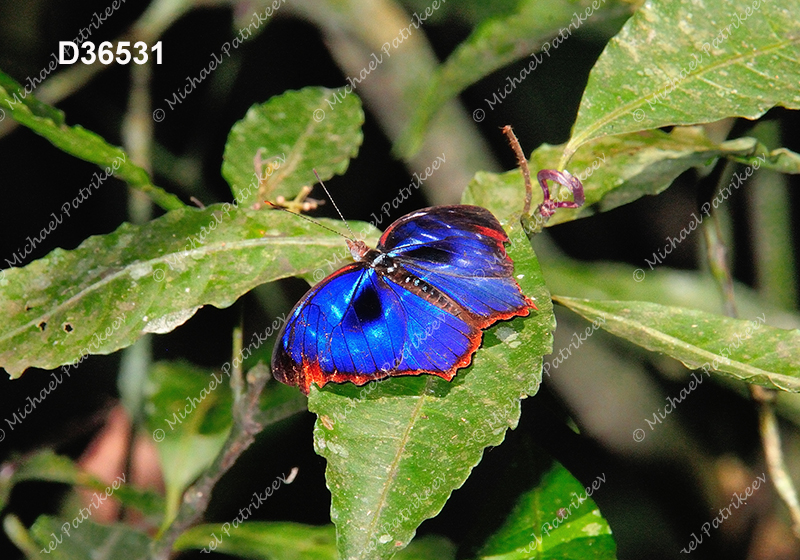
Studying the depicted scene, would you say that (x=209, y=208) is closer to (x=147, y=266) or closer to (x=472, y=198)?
(x=147, y=266)

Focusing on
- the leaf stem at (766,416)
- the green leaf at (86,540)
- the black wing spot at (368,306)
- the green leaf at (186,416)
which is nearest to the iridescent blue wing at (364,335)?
the black wing spot at (368,306)

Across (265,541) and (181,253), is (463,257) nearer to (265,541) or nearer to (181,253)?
(181,253)

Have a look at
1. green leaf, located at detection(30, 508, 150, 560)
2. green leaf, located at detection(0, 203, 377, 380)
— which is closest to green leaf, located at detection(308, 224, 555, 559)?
green leaf, located at detection(0, 203, 377, 380)

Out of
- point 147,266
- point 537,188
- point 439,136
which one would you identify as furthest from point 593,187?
point 439,136

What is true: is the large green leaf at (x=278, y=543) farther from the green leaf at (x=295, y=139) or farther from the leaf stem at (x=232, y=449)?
the green leaf at (x=295, y=139)

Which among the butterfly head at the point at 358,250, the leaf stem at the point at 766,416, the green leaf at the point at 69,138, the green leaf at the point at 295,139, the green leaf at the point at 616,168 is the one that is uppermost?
the green leaf at the point at 69,138

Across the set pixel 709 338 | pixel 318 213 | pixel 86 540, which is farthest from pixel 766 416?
pixel 318 213
